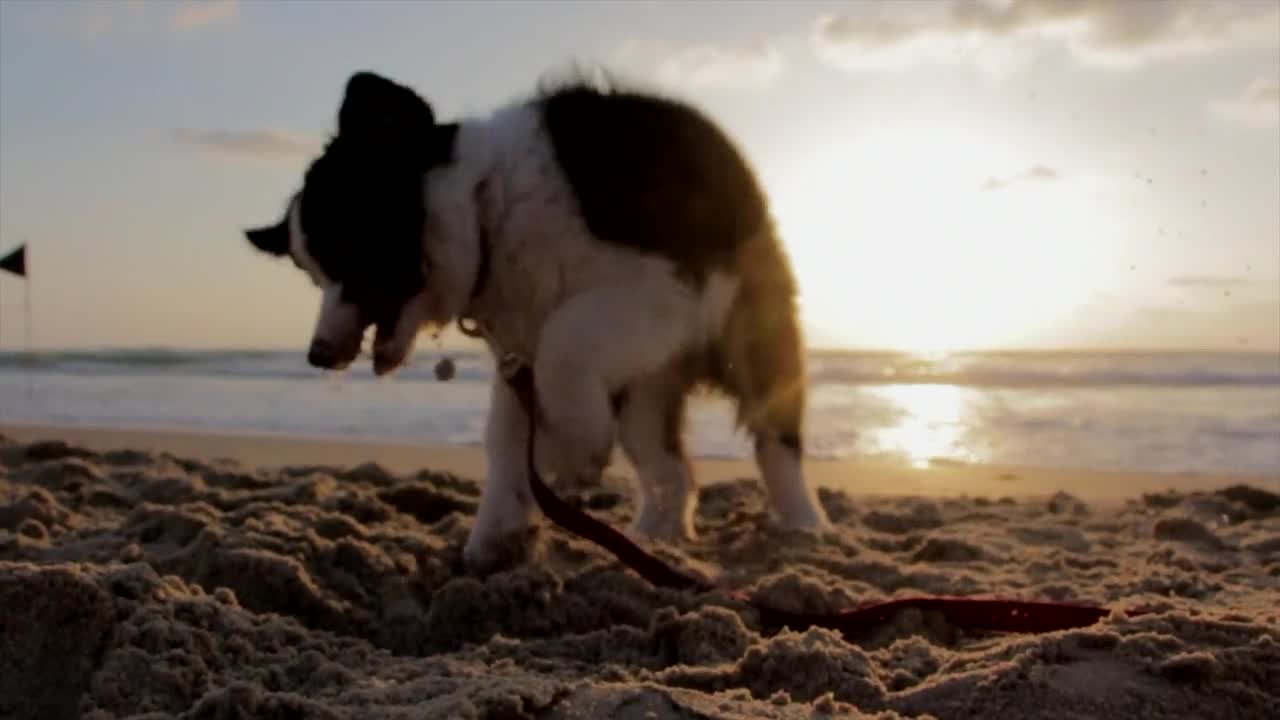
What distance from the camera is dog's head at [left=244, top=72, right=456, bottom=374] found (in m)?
3.23

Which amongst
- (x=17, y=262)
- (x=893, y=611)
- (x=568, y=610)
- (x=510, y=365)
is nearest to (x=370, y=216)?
(x=510, y=365)

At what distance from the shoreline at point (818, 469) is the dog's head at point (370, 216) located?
2060mm

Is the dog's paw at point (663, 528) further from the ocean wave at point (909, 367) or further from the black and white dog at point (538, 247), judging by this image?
the ocean wave at point (909, 367)

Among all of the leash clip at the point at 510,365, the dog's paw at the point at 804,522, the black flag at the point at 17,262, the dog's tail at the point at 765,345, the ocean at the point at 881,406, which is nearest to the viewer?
the leash clip at the point at 510,365

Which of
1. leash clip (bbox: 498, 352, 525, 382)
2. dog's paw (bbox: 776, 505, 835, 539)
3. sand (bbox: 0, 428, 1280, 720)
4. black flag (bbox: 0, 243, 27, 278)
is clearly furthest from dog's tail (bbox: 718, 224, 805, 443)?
black flag (bbox: 0, 243, 27, 278)

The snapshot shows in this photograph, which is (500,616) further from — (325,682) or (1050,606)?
(1050,606)

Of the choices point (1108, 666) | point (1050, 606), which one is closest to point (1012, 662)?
point (1108, 666)

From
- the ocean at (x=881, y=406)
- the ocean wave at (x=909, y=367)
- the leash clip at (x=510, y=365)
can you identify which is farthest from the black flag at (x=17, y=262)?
the ocean wave at (x=909, y=367)

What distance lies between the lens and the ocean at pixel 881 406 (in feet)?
26.9

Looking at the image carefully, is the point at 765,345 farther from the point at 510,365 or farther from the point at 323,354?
the point at 323,354

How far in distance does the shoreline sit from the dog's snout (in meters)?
2.07

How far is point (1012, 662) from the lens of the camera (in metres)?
1.99

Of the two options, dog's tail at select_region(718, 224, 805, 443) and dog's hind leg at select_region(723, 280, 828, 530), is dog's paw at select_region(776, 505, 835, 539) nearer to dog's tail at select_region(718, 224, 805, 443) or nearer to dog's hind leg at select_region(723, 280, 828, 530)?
dog's hind leg at select_region(723, 280, 828, 530)

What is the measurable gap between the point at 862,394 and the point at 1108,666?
40.6 ft
